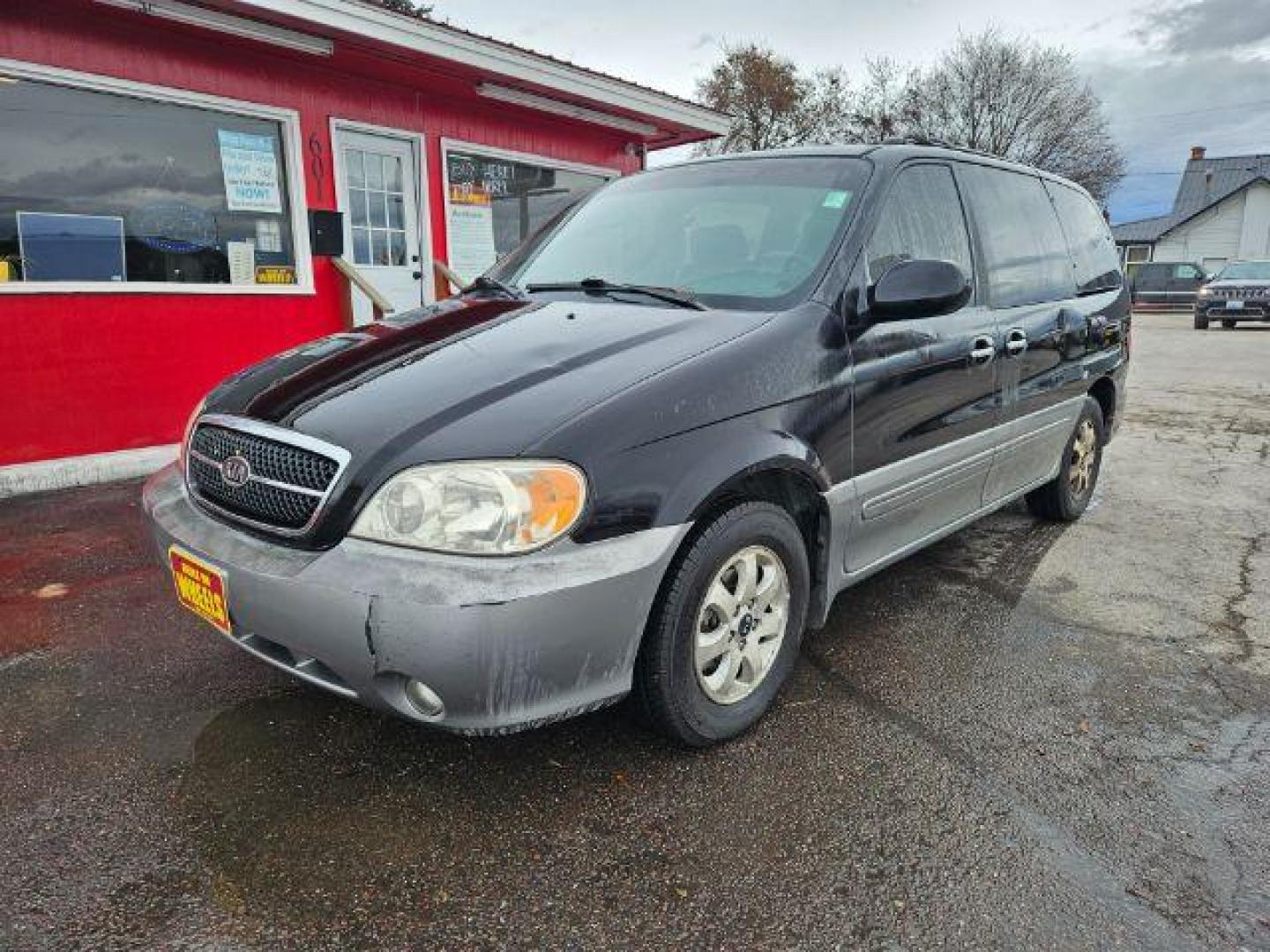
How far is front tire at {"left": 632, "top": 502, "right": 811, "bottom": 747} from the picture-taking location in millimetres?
2260

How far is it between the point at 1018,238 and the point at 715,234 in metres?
1.65

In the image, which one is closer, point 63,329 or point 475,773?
point 475,773

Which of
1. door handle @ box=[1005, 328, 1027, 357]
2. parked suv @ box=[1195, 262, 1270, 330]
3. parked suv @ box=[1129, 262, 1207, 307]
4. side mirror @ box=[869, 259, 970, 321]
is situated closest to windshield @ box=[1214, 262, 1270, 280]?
parked suv @ box=[1195, 262, 1270, 330]

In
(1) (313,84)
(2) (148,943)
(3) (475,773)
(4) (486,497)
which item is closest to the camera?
(2) (148,943)

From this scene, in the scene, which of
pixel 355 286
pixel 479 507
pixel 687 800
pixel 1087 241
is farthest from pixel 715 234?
pixel 355 286

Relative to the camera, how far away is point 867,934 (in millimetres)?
1850

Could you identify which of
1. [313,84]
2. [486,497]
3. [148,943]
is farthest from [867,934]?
[313,84]

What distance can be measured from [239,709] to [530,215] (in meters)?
6.96

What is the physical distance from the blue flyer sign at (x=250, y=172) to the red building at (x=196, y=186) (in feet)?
0.04

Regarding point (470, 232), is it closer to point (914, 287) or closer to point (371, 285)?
point (371, 285)

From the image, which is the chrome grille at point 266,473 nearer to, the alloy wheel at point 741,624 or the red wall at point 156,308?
the alloy wheel at point 741,624

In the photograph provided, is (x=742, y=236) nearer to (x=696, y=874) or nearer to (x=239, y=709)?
(x=696, y=874)

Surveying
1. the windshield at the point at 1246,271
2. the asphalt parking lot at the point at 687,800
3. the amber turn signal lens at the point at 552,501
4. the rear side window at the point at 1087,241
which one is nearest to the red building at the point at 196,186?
the asphalt parking lot at the point at 687,800

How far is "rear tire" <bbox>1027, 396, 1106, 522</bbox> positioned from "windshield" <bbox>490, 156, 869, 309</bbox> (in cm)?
229
